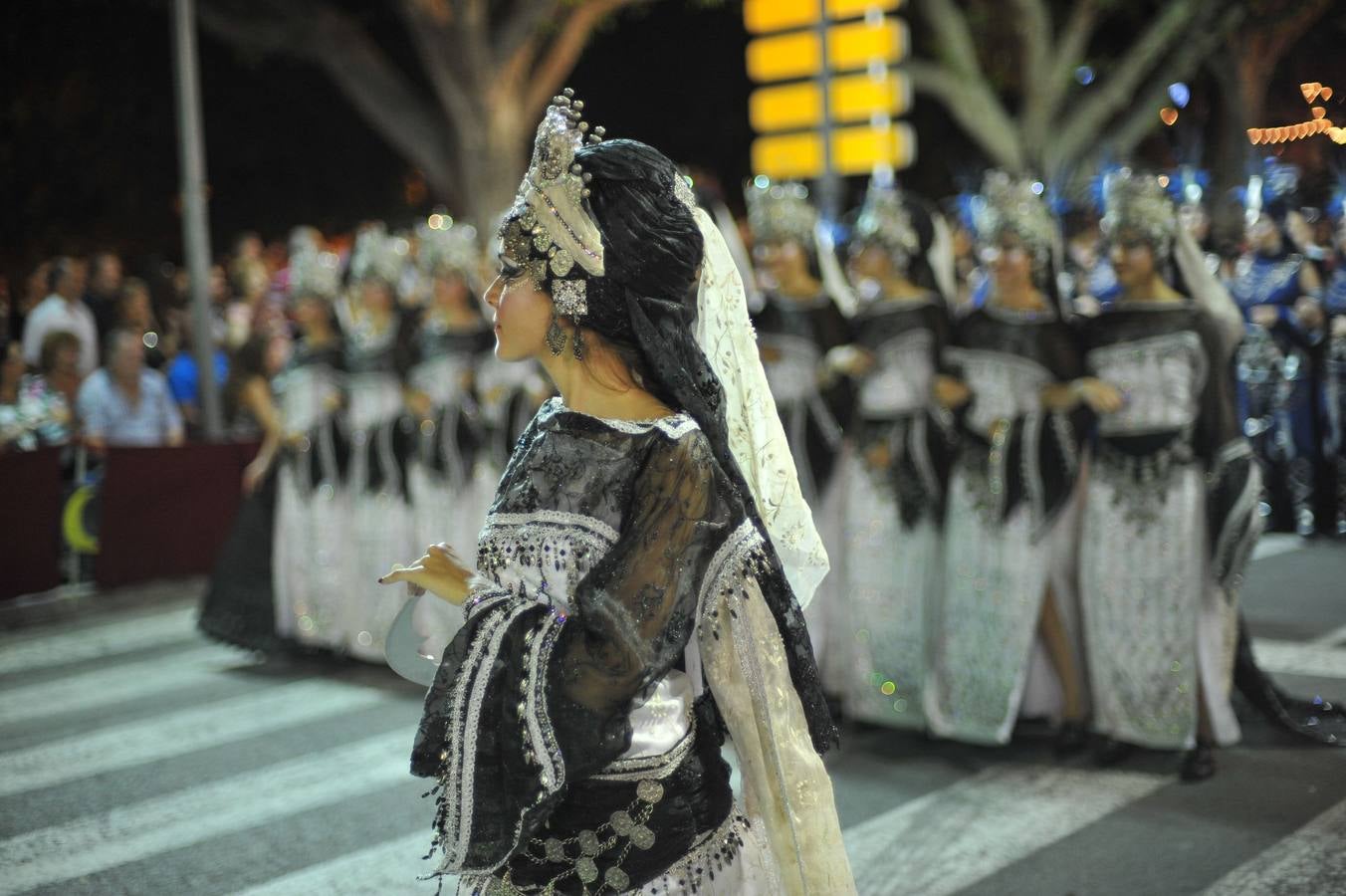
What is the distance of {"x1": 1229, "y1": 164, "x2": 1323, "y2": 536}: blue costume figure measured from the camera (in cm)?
1161

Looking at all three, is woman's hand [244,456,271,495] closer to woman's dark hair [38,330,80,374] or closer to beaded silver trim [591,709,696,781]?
woman's dark hair [38,330,80,374]

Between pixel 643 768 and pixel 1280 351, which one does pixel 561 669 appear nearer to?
pixel 643 768

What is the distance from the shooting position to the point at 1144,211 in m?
6.09

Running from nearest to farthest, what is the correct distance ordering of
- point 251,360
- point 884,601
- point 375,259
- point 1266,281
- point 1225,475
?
point 1225,475, point 884,601, point 375,259, point 251,360, point 1266,281

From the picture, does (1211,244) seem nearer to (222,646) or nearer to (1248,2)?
(222,646)

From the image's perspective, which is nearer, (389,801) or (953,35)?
(389,801)

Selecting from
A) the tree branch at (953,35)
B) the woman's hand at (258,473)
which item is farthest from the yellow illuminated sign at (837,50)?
the woman's hand at (258,473)

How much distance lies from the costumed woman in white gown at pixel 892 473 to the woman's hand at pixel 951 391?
0.18m

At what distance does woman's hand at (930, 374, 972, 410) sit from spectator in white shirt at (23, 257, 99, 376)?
8427mm

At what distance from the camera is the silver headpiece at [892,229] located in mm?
6863

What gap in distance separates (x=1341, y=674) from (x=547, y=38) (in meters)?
15.8

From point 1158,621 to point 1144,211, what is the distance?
5.74 feet

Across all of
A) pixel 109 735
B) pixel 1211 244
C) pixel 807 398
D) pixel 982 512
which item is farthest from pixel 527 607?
pixel 1211 244

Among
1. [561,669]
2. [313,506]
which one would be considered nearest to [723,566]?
[561,669]
